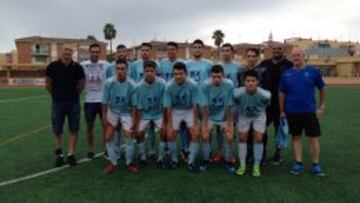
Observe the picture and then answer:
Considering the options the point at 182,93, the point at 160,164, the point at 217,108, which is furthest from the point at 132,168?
the point at 217,108

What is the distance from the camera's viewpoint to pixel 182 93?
25.6ft

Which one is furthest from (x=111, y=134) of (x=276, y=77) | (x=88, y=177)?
(x=276, y=77)

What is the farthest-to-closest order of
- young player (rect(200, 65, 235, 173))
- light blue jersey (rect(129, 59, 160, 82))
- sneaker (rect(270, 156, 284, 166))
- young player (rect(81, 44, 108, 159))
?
light blue jersey (rect(129, 59, 160, 82)) → young player (rect(81, 44, 108, 159)) → sneaker (rect(270, 156, 284, 166)) → young player (rect(200, 65, 235, 173))

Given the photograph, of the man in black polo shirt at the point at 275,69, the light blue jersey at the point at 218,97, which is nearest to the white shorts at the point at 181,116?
the light blue jersey at the point at 218,97

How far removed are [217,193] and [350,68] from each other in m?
78.6

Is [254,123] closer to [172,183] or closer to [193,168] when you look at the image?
[193,168]

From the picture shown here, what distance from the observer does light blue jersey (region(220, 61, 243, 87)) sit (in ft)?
26.8

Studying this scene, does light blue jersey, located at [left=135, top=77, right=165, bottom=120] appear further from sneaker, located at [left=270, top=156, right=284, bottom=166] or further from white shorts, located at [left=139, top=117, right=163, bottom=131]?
sneaker, located at [left=270, top=156, right=284, bottom=166]

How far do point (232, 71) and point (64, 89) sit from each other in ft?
9.09

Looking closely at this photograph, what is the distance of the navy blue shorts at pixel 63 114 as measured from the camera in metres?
8.11

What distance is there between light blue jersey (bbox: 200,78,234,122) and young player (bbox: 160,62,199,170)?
133 mm

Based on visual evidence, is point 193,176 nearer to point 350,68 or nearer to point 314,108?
point 314,108

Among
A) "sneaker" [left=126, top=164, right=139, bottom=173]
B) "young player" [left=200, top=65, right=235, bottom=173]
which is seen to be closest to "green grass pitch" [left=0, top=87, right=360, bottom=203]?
"sneaker" [left=126, top=164, right=139, bottom=173]

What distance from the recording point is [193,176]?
7.28 m
